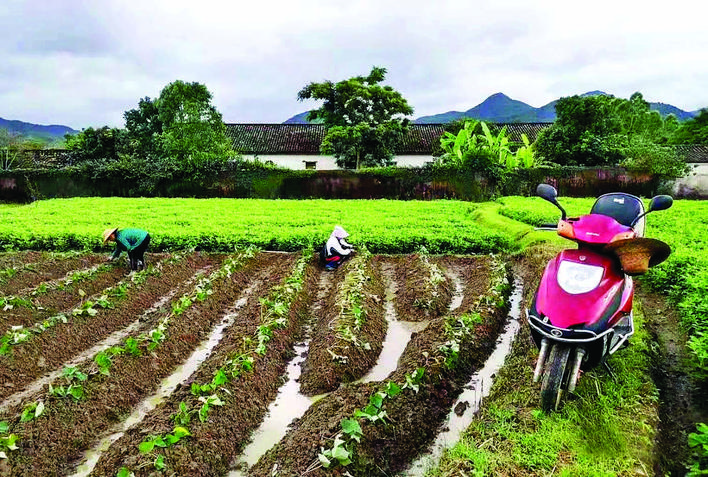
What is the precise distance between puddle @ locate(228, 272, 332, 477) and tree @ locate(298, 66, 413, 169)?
27.5m

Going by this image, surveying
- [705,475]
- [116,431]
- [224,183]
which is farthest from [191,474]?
[224,183]

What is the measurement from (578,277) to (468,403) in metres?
1.74

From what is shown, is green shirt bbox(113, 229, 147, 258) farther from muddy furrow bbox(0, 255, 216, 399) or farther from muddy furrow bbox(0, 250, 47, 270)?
muddy furrow bbox(0, 250, 47, 270)

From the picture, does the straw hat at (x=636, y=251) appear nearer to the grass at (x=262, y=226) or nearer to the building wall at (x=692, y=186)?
the grass at (x=262, y=226)

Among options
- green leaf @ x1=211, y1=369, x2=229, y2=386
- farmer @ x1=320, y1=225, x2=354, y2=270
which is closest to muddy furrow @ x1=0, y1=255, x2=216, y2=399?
green leaf @ x1=211, y1=369, x2=229, y2=386

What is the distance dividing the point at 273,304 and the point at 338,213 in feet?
33.3

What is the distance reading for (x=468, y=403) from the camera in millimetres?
5715

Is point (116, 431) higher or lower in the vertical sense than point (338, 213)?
higher

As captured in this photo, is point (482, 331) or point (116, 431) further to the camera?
point (482, 331)

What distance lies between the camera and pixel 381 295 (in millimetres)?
9758

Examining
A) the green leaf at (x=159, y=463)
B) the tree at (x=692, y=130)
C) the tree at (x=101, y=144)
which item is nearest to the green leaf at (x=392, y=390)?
the green leaf at (x=159, y=463)

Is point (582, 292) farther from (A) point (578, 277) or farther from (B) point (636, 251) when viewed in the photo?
(B) point (636, 251)

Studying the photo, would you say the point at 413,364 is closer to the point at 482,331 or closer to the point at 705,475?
the point at 482,331

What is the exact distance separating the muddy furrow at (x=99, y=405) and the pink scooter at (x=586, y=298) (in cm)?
407
